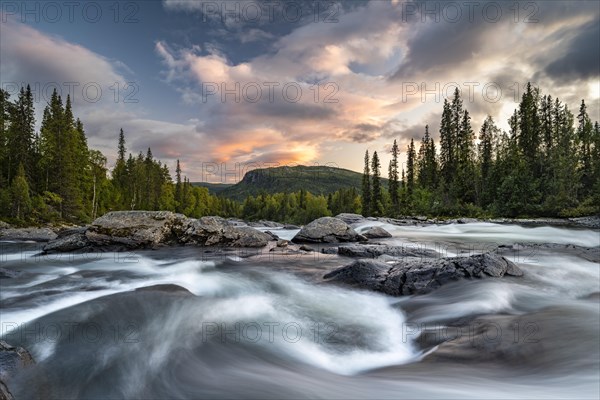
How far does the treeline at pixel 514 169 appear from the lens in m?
45.2

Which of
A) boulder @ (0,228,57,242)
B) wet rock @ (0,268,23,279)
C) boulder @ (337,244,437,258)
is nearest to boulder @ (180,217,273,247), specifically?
boulder @ (337,244,437,258)

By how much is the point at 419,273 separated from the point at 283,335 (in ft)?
12.2

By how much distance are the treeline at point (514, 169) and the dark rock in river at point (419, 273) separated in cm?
4228

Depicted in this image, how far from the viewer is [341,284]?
8.09 metres

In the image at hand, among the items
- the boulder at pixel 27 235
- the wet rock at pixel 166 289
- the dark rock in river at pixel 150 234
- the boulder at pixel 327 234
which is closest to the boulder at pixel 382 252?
the boulder at pixel 327 234

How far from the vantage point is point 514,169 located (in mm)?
51031

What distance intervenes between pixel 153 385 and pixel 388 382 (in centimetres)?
289

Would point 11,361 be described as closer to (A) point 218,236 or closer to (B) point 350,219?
(A) point 218,236

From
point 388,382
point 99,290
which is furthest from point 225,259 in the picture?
point 388,382

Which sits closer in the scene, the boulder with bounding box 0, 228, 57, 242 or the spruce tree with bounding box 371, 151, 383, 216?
the boulder with bounding box 0, 228, 57, 242

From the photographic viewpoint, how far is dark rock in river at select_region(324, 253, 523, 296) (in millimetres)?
7312

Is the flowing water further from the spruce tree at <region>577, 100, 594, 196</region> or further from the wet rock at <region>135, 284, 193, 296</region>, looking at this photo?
the spruce tree at <region>577, 100, 594, 196</region>

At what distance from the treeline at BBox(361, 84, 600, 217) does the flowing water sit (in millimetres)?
43101

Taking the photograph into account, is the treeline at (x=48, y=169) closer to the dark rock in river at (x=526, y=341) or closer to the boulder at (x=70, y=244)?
the boulder at (x=70, y=244)
